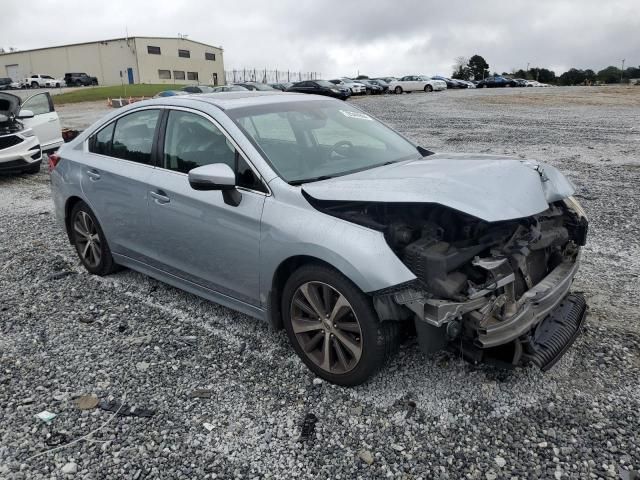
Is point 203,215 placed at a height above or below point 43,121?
above

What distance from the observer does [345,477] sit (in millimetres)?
2678

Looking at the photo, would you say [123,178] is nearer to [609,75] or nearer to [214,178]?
[214,178]

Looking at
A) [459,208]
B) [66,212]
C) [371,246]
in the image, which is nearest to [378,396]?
[371,246]

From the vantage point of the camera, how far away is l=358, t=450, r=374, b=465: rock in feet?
9.11

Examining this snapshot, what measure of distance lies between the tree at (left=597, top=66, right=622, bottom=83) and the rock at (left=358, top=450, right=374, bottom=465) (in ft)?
270

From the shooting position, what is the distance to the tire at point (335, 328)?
120 inches

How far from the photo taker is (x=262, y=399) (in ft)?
10.9

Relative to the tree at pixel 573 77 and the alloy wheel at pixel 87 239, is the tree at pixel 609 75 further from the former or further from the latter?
the alloy wheel at pixel 87 239

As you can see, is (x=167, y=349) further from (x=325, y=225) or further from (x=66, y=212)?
(x=66, y=212)

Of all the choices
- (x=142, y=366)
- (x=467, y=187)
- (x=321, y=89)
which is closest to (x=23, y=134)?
(x=142, y=366)

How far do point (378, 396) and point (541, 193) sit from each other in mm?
1551

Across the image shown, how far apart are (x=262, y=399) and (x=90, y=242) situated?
9.16ft

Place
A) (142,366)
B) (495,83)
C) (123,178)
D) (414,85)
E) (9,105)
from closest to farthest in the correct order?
(142,366) → (123,178) → (9,105) → (414,85) → (495,83)

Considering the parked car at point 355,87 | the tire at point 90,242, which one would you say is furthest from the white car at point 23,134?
the parked car at point 355,87
